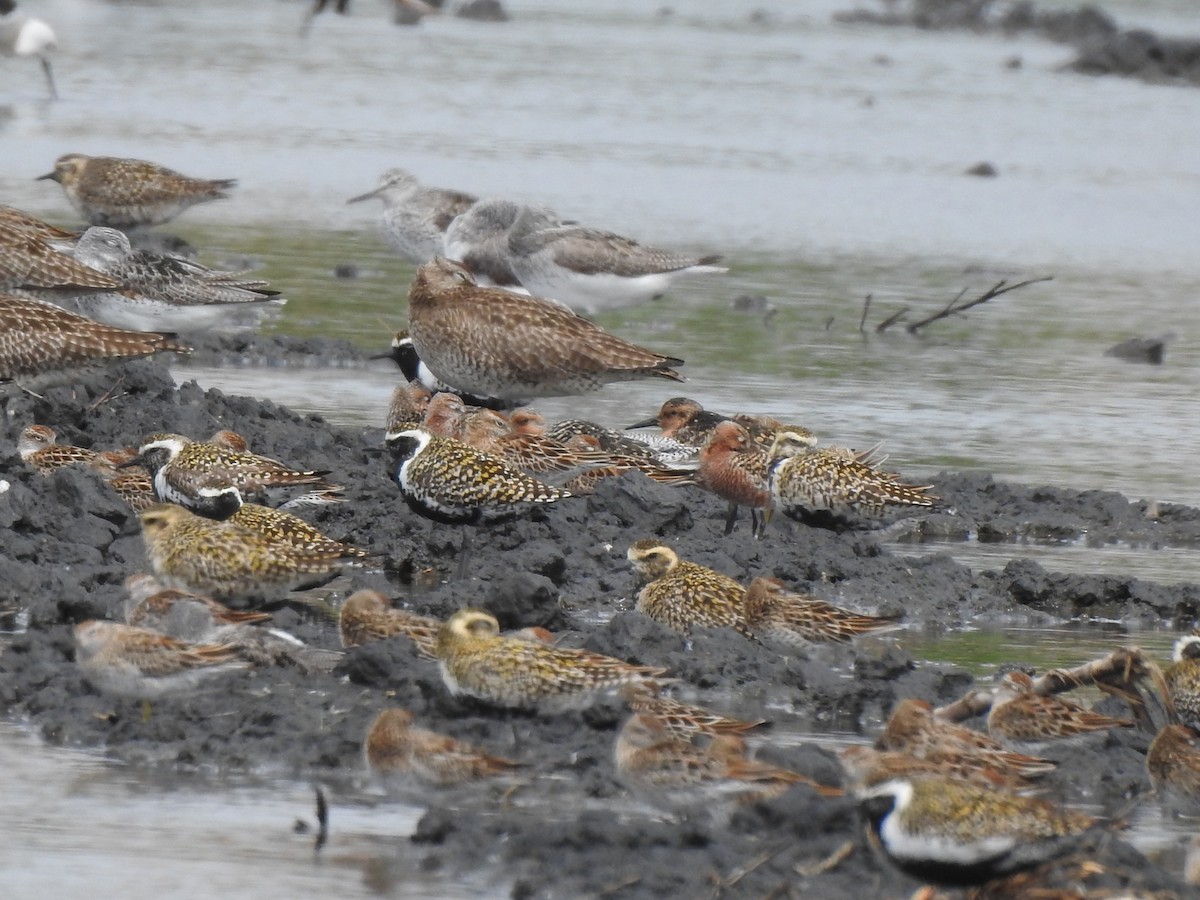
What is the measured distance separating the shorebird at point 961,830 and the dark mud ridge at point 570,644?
26 centimetres

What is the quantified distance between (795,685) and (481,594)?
184cm

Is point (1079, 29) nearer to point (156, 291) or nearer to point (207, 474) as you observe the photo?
point (156, 291)

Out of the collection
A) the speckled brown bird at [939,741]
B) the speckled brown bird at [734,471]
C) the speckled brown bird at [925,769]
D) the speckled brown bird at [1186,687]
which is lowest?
the speckled brown bird at [734,471]

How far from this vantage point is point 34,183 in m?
27.0

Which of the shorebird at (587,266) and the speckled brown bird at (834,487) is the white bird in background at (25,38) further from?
the speckled brown bird at (834,487)

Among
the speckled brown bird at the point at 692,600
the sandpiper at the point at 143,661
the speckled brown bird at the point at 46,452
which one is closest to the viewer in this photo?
the sandpiper at the point at 143,661

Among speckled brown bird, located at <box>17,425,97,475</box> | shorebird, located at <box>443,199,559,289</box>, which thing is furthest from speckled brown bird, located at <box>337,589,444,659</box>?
shorebird, located at <box>443,199,559,289</box>

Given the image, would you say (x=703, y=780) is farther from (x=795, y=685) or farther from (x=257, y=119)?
(x=257, y=119)

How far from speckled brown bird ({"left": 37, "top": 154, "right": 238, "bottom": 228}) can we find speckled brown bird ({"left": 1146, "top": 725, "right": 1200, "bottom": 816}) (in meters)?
15.1

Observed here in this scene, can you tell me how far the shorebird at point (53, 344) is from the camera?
13.5 meters

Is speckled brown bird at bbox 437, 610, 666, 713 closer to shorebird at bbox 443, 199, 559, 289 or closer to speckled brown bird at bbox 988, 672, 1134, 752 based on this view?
speckled brown bird at bbox 988, 672, 1134, 752

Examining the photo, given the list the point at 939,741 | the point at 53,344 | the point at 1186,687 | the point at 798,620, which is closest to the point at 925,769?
the point at 939,741

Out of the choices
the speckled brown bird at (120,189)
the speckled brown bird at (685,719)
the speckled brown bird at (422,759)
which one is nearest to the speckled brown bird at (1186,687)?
the speckled brown bird at (685,719)

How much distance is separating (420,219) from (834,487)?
10674mm
